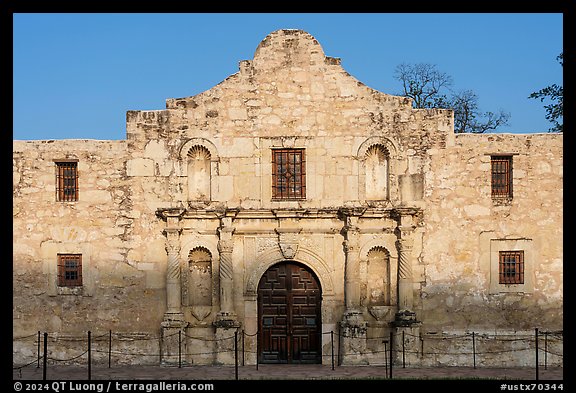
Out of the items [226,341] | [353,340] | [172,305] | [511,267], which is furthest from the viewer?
[511,267]

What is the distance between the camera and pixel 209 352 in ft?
65.1

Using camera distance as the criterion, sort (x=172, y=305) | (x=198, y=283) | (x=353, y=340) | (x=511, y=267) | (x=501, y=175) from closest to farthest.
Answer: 1. (x=353, y=340)
2. (x=172, y=305)
3. (x=511, y=267)
4. (x=501, y=175)
5. (x=198, y=283)

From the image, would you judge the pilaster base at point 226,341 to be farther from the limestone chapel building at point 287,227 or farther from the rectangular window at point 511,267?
the rectangular window at point 511,267

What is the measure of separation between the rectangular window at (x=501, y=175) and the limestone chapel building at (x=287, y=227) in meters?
0.05

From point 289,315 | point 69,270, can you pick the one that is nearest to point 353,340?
point 289,315

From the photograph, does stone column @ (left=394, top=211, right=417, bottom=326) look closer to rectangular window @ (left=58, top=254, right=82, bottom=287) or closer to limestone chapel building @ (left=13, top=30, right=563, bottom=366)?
limestone chapel building @ (left=13, top=30, right=563, bottom=366)

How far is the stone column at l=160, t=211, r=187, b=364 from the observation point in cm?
1977

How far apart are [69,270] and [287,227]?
5568 millimetres

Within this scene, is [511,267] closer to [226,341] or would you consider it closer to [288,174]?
[288,174]

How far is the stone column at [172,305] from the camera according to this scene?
19.8 meters

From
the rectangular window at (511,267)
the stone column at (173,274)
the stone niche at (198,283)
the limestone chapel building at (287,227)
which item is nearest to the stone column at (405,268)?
the limestone chapel building at (287,227)

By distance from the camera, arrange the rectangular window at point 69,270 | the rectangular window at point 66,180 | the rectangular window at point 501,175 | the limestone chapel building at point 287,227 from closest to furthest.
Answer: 1. the limestone chapel building at point 287,227
2. the rectangular window at point 501,175
3. the rectangular window at point 69,270
4. the rectangular window at point 66,180

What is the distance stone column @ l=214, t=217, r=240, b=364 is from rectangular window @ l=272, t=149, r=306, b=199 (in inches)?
60.3

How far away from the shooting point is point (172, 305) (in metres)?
20.0
